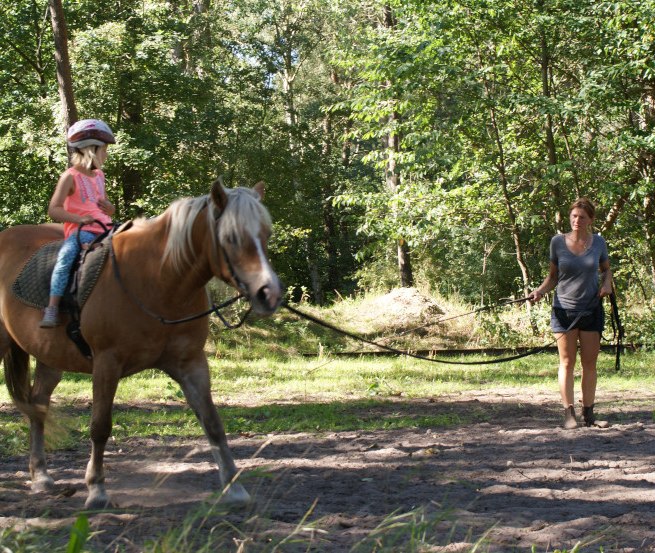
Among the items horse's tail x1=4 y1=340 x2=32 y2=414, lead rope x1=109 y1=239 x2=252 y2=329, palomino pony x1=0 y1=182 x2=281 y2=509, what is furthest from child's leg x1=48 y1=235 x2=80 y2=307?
horse's tail x1=4 y1=340 x2=32 y2=414

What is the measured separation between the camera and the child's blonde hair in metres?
5.65

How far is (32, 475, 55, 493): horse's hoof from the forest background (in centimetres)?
1058

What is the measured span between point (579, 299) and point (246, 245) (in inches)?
175

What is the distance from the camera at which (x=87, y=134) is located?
5566 mm

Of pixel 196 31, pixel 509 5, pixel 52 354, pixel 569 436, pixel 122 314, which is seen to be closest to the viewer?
pixel 122 314

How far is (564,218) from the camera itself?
55.1 feet

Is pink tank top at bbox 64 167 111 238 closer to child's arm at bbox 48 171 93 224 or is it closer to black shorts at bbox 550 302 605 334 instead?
child's arm at bbox 48 171 93 224

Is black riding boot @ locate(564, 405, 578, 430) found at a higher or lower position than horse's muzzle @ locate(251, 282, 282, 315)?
lower

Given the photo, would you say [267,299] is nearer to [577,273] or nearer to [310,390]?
[577,273]

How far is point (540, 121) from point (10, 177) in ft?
44.9

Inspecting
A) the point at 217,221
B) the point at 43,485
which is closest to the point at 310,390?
the point at 43,485

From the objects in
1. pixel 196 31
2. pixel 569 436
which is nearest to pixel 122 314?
pixel 569 436

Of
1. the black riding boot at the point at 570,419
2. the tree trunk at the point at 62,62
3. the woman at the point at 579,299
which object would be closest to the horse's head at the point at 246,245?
the woman at the point at 579,299

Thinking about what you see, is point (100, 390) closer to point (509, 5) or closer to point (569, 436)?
point (569, 436)
